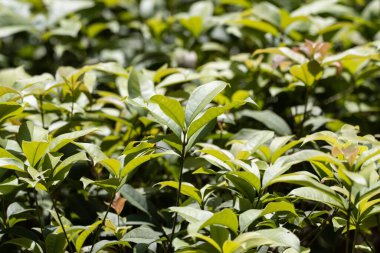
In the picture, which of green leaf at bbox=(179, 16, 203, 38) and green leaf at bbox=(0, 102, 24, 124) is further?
green leaf at bbox=(179, 16, 203, 38)

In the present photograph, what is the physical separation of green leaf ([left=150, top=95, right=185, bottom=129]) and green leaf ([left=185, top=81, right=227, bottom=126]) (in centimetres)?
1

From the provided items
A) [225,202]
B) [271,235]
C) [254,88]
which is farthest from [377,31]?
[271,235]

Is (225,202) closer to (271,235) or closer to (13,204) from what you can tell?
(271,235)

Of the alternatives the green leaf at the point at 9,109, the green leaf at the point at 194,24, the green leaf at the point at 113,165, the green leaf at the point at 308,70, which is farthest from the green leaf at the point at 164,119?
the green leaf at the point at 194,24

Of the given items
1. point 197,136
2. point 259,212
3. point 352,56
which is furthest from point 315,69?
point 259,212

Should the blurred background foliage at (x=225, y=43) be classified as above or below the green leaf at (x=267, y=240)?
below

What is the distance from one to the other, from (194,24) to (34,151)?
53.6 inches

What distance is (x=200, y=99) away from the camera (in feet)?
4.42

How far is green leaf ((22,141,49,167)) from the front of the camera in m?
1.33

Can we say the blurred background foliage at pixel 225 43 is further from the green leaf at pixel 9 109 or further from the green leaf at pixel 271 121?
the green leaf at pixel 9 109

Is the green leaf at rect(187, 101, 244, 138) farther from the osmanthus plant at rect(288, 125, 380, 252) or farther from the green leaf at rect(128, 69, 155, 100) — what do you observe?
the green leaf at rect(128, 69, 155, 100)

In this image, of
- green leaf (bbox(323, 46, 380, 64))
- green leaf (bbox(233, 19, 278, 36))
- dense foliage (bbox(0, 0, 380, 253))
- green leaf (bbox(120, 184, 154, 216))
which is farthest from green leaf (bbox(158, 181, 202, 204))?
green leaf (bbox(233, 19, 278, 36))

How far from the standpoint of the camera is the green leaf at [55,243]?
138cm

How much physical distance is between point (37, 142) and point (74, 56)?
5.43 ft
